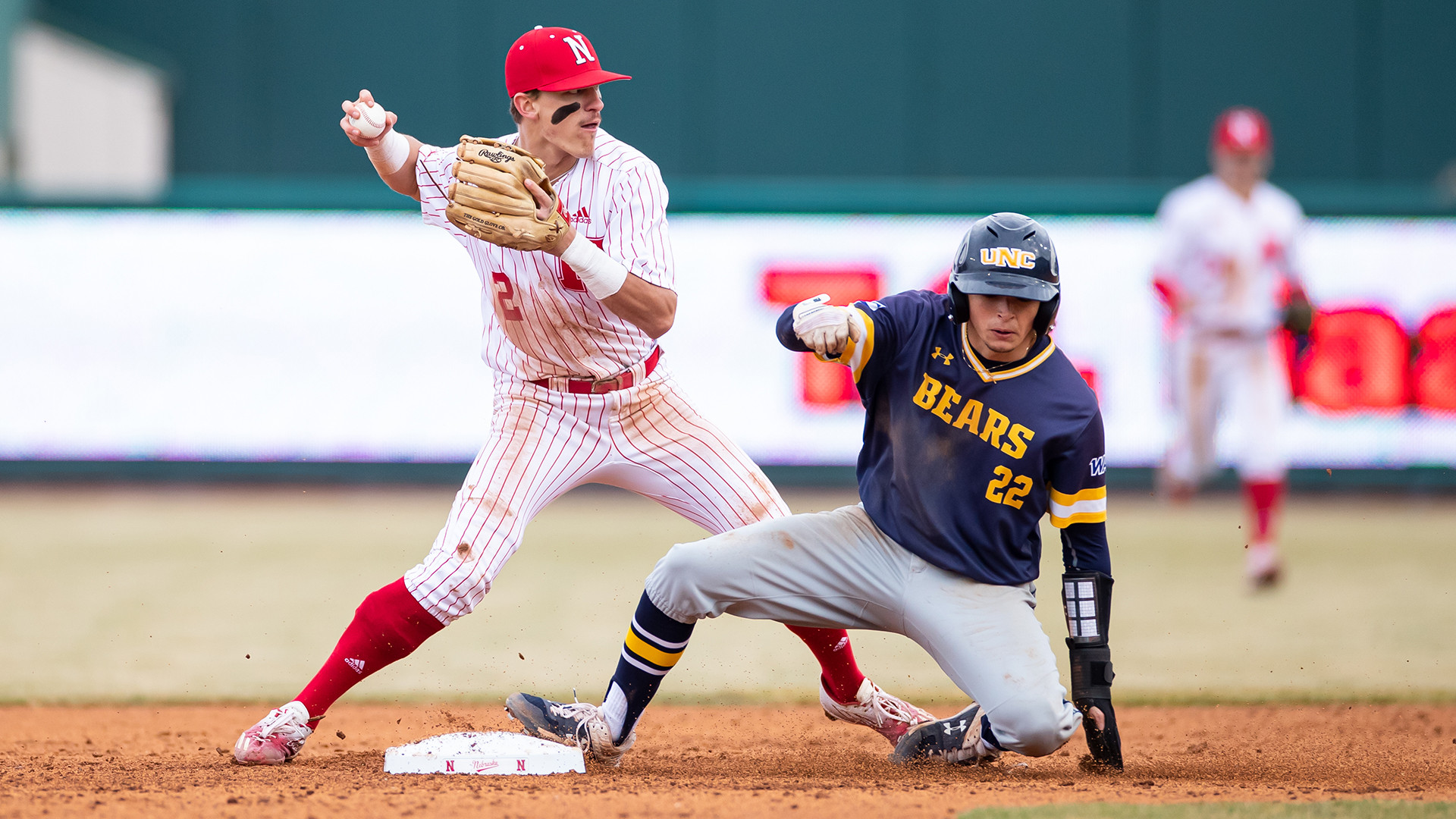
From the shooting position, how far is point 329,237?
408 inches

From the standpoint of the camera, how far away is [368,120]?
409 cm

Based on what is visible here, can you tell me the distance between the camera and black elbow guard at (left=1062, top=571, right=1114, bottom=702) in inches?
155

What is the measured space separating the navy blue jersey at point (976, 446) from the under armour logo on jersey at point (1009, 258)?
269 millimetres

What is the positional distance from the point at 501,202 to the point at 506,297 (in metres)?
0.51

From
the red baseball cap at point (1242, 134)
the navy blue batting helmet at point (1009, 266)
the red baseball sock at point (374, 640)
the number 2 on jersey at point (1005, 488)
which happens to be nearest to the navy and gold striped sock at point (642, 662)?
the red baseball sock at point (374, 640)

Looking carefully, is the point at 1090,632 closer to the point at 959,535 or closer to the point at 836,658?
the point at 959,535

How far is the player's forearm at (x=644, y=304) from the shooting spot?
3922mm

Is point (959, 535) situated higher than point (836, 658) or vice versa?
point (959, 535)

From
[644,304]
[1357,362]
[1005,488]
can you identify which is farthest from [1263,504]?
[644,304]

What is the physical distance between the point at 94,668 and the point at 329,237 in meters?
5.15

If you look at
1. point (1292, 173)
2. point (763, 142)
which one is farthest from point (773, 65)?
point (1292, 173)

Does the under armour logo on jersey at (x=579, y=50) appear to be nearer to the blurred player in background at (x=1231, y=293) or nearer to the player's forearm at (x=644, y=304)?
the player's forearm at (x=644, y=304)

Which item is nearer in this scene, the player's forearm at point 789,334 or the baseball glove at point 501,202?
the baseball glove at point 501,202

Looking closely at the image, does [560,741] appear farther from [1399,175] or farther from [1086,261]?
[1399,175]
